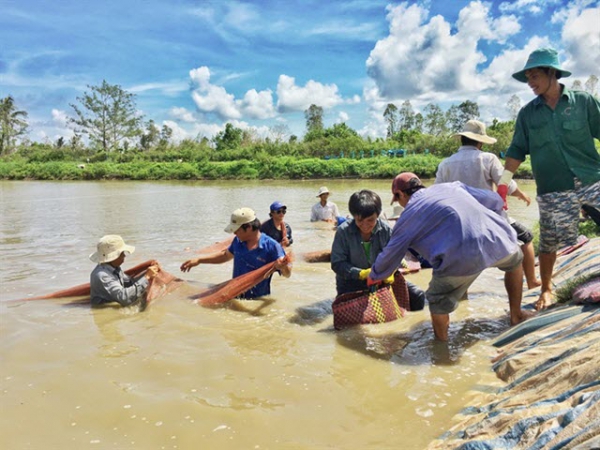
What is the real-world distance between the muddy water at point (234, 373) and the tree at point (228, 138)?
149ft

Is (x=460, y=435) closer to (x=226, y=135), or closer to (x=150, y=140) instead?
(x=226, y=135)

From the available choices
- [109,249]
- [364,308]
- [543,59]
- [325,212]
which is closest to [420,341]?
[364,308]

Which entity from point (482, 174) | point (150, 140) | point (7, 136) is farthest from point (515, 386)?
point (7, 136)

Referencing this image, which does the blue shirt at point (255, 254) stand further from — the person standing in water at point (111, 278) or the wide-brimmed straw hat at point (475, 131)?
the wide-brimmed straw hat at point (475, 131)

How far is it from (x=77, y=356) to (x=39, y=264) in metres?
5.07

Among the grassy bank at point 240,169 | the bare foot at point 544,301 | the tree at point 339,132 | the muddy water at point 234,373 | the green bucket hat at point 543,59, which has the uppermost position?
the tree at point 339,132

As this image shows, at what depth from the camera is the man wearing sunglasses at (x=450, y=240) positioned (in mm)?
3273

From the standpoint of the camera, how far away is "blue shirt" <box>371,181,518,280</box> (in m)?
3.27

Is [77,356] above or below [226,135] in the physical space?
below

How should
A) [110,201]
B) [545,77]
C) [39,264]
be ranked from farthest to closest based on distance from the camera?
[110,201]
[39,264]
[545,77]

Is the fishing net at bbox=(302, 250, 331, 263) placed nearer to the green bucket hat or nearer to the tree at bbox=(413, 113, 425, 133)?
the green bucket hat

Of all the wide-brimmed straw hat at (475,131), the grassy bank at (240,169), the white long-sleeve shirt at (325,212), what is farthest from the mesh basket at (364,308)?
the grassy bank at (240,169)

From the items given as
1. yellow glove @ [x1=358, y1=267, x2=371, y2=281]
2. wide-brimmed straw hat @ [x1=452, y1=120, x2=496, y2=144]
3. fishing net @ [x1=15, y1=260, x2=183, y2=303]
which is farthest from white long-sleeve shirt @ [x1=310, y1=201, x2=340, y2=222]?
yellow glove @ [x1=358, y1=267, x2=371, y2=281]

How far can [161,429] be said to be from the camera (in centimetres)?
263
